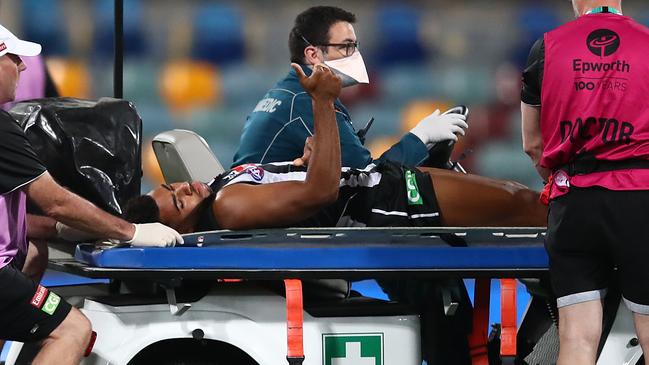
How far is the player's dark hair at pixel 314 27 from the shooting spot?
15.1 ft

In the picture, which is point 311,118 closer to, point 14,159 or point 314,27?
point 314,27

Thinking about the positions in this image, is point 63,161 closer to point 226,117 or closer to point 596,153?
point 596,153

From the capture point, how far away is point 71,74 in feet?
23.7

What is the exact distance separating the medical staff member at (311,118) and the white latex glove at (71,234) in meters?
0.84

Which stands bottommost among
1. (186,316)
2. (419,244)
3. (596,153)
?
(186,316)

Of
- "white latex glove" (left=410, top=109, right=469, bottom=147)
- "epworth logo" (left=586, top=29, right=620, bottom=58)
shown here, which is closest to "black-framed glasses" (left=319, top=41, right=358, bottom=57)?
"white latex glove" (left=410, top=109, right=469, bottom=147)

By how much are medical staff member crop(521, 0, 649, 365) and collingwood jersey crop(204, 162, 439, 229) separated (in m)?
0.87

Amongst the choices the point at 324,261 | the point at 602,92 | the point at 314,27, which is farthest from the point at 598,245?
the point at 314,27

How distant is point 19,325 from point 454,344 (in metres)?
1.35

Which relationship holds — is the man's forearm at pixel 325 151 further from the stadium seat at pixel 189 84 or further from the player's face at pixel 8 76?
the stadium seat at pixel 189 84

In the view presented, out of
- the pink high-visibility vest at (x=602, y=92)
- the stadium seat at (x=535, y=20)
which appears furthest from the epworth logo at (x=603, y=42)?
the stadium seat at (x=535, y=20)

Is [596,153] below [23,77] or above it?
above

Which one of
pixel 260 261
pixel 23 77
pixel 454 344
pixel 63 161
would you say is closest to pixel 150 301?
pixel 260 261

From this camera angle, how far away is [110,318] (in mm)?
3352
